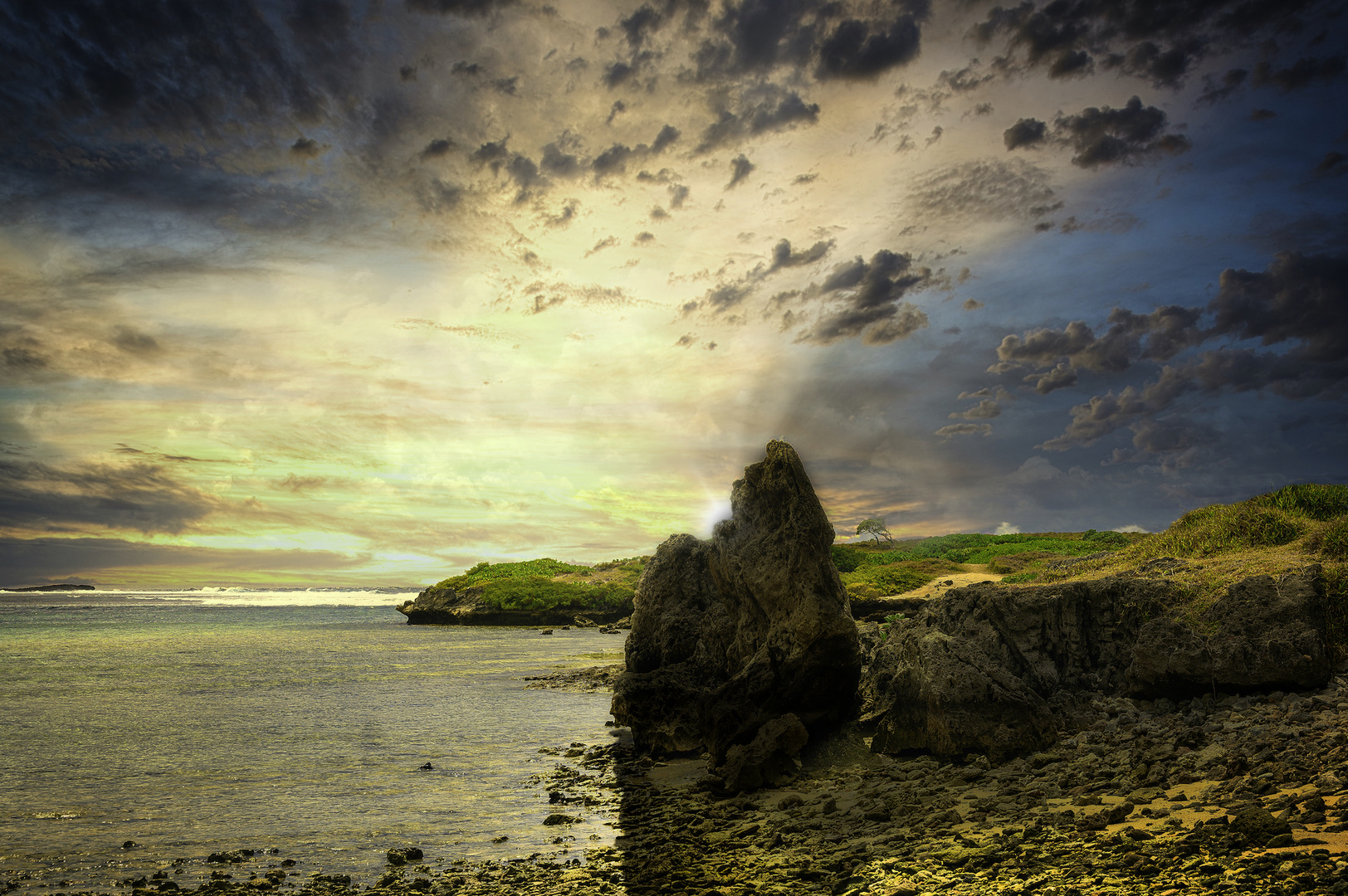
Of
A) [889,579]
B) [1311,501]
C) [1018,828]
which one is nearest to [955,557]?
[889,579]

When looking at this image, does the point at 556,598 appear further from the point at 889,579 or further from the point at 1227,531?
the point at 1227,531

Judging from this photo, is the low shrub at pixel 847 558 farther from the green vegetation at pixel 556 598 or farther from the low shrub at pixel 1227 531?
the low shrub at pixel 1227 531

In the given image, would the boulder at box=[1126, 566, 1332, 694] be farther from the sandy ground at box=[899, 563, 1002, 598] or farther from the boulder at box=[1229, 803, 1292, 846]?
the sandy ground at box=[899, 563, 1002, 598]

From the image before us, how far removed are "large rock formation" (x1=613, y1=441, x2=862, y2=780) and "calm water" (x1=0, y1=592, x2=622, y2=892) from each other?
356 centimetres

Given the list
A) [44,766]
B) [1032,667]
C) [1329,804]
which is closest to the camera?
[1329,804]

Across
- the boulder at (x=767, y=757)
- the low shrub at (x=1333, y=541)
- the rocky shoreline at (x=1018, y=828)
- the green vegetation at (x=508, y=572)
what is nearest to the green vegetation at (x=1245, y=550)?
the low shrub at (x=1333, y=541)

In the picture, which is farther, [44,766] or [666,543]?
[666,543]

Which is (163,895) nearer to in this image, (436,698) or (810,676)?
(810,676)

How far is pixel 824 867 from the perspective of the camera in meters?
9.57

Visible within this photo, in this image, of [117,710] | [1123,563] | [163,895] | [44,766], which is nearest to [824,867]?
[163,895]

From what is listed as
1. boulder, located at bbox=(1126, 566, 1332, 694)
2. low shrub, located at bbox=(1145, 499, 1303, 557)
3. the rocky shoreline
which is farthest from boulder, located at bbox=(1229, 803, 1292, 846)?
low shrub, located at bbox=(1145, 499, 1303, 557)

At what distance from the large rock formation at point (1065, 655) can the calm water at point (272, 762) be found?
6770mm

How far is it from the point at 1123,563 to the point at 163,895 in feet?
69.7

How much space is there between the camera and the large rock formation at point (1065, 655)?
→ 11.7 m
